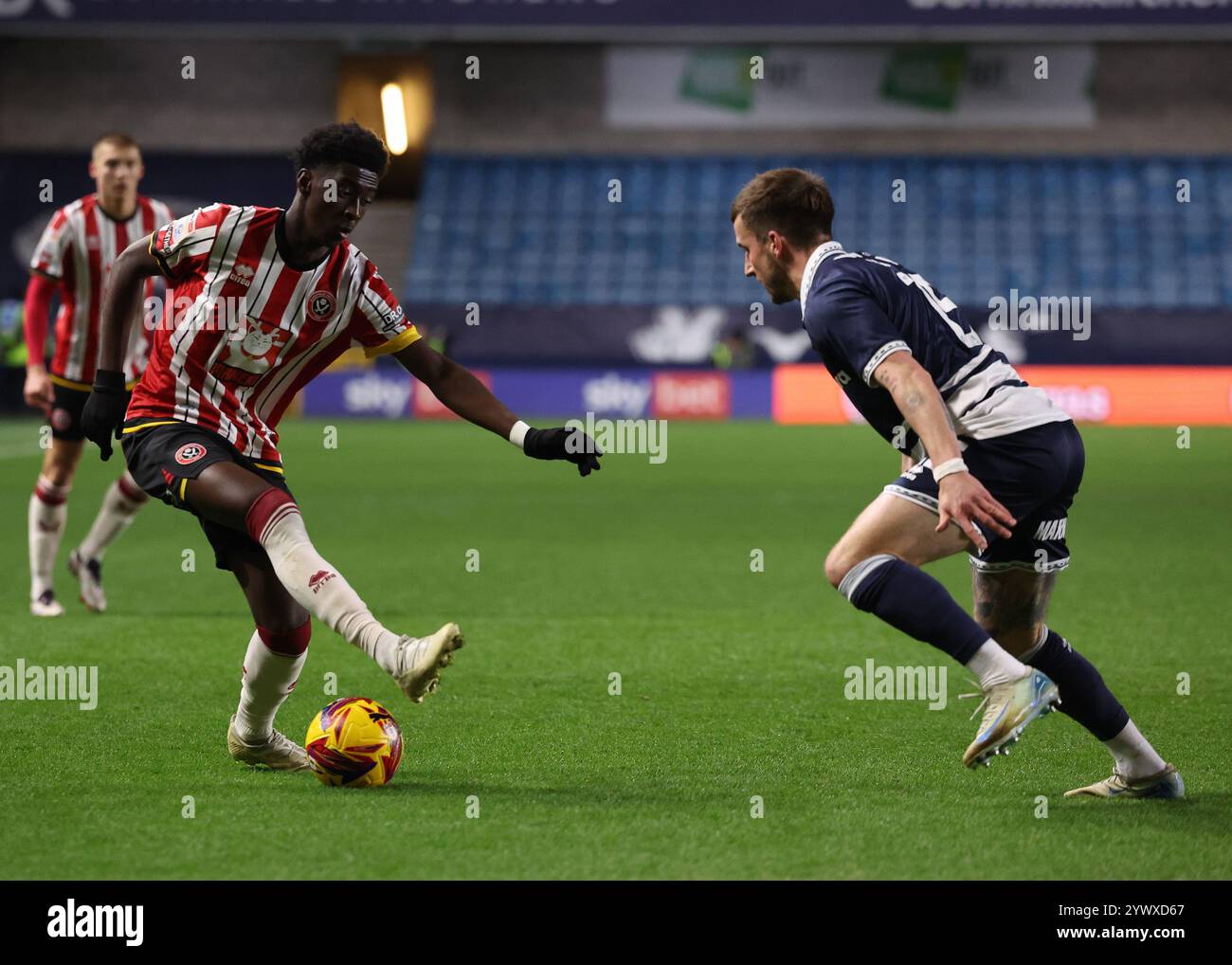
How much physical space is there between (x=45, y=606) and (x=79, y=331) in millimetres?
1430

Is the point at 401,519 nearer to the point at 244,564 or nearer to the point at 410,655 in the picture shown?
the point at 244,564

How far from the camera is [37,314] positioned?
8.50 meters

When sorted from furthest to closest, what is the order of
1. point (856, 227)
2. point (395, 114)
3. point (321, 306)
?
1. point (395, 114)
2. point (856, 227)
3. point (321, 306)

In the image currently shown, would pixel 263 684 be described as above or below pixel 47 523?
below

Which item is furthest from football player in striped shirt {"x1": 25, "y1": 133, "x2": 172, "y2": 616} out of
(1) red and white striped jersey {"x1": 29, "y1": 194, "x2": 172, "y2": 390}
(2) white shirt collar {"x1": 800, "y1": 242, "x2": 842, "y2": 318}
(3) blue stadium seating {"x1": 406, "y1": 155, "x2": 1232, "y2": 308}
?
(3) blue stadium seating {"x1": 406, "y1": 155, "x2": 1232, "y2": 308}

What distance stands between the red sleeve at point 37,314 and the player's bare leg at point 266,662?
3.81 meters

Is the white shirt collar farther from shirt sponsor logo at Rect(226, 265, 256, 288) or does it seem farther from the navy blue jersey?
shirt sponsor logo at Rect(226, 265, 256, 288)

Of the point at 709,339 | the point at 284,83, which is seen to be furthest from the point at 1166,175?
the point at 284,83

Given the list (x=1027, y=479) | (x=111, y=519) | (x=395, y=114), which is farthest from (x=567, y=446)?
(x=395, y=114)

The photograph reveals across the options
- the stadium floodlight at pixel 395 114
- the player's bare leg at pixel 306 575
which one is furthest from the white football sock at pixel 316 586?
the stadium floodlight at pixel 395 114

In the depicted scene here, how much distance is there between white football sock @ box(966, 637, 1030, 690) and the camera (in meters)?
4.09

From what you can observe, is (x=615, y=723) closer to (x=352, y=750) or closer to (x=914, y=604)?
(x=352, y=750)

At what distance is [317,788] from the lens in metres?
4.75

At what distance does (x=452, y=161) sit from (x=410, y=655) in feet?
102
